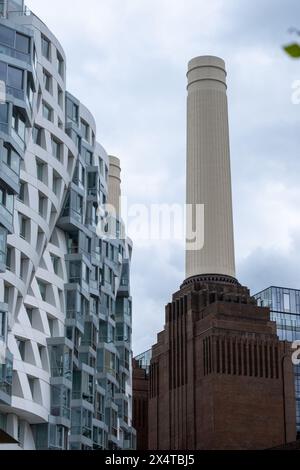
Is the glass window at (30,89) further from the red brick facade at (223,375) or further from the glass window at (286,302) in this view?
the glass window at (286,302)

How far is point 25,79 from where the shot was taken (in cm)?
7344

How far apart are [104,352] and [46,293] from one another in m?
19.6

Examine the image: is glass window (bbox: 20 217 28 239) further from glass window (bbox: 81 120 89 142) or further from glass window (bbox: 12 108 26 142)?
→ glass window (bbox: 81 120 89 142)

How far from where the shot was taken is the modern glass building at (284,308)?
130m

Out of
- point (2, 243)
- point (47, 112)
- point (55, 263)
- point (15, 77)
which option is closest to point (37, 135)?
point (47, 112)

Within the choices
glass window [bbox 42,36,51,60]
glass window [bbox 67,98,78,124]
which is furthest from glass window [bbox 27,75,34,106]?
glass window [bbox 67,98,78,124]

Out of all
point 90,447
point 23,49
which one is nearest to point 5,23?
point 23,49

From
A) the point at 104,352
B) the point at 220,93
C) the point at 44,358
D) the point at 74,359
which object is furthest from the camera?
the point at 220,93

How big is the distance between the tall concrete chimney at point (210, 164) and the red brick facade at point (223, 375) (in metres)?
2.79

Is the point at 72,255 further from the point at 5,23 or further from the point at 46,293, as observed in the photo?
the point at 5,23

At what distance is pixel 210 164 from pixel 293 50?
105687 mm

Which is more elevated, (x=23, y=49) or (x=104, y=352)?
(x=23, y=49)

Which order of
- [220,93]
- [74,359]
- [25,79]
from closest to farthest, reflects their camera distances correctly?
[25,79]
[74,359]
[220,93]

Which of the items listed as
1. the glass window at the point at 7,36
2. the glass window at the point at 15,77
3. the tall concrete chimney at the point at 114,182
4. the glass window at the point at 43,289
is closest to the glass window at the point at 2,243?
the glass window at the point at 15,77
